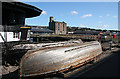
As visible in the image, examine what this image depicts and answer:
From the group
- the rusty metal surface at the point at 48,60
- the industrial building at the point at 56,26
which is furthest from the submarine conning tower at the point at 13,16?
the industrial building at the point at 56,26

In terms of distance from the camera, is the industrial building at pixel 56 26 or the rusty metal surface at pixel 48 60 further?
the industrial building at pixel 56 26

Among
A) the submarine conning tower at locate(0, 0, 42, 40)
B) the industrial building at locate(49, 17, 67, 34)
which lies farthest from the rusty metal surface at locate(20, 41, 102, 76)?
the industrial building at locate(49, 17, 67, 34)

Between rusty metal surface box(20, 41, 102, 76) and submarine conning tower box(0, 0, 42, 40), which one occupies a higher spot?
submarine conning tower box(0, 0, 42, 40)

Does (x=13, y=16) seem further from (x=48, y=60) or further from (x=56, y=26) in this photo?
(x=56, y=26)

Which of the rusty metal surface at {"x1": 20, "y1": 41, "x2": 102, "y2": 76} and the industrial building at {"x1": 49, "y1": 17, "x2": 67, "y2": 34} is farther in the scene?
the industrial building at {"x1": 49, "y1": 17, "x2": 67, "y2": 34}

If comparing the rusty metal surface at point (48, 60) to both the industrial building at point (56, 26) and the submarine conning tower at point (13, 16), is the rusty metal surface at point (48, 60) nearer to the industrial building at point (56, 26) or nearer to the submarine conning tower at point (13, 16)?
the submarine conning tower at point (13, 16)

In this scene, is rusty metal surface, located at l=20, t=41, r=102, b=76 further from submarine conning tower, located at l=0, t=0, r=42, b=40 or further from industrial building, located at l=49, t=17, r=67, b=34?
industrial building, located at l=49, t=17, r=67, b=34

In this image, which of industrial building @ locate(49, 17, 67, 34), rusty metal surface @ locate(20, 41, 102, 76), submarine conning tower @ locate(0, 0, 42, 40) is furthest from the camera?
industrial building @ locate(49, 17, 67, 34)

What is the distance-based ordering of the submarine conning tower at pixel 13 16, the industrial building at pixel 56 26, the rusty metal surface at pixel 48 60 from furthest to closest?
the industrial building at pixel 56 26 → the submarine conning tower at pixel 13 16 → the rusty metal surface at pixel 48 60

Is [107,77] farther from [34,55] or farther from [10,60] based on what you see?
[10,60]

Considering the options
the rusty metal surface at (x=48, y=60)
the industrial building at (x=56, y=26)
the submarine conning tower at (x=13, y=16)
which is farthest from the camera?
the industrial building at (x=56, y=26)

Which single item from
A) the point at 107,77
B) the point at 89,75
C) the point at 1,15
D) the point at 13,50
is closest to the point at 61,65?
the point at 89,75

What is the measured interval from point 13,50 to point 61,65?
8.32 metres

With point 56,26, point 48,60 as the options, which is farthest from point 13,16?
point 56,26
